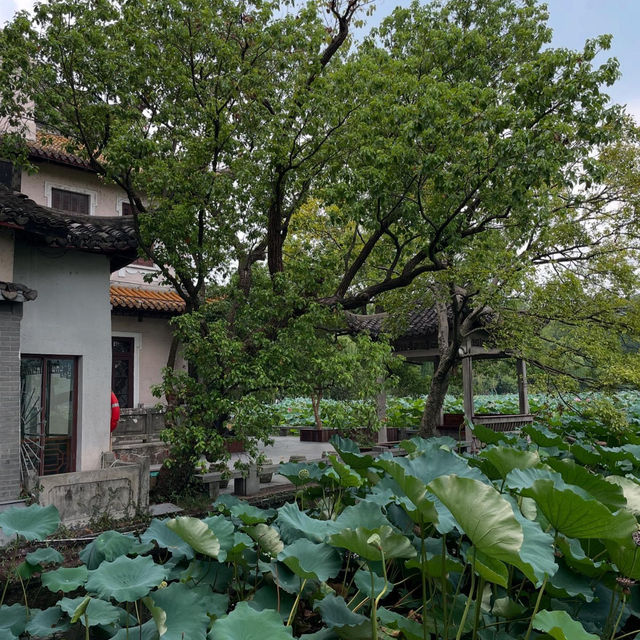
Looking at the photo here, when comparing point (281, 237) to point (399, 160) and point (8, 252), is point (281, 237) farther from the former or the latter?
point (8, 252)

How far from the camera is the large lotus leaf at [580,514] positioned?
1.63 meters

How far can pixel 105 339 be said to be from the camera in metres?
7.85

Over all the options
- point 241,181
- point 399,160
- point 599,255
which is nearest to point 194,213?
point 241,181

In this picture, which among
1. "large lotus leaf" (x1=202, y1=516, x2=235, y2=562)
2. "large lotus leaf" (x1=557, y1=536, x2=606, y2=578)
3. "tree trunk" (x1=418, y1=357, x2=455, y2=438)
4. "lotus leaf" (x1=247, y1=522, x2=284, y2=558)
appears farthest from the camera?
"tree trunk" (x1=418, y1=357, x2=455, y2=438)

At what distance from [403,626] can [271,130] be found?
5.66 meters

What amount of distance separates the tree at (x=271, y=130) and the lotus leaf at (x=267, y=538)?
394 centimetres

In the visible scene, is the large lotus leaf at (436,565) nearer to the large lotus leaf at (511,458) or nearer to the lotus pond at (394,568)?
the lotus pond at (394,568)

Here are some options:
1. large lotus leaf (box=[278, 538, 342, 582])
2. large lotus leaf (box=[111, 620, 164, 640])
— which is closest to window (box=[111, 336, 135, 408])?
large lotus leaf (box=[111, 620, 164, 640])

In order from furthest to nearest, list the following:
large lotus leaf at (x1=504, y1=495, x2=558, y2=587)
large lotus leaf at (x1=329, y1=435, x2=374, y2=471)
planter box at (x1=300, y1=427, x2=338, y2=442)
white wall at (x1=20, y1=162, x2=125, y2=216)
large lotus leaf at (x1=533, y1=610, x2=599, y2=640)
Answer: planter box at (x1=300, y1=427, x2=338, y2=442)
white wall at (x1=20, y1=162, x2=125, y2=216)
large lotus leaf at (x1=329, y1=435, x2=374, y2=471)
large lotus leaf at (x1=504, y1=495, x2=558, y2=587)
large lotus leaf at (x1=533, y1=610, x2=599, y2=640)

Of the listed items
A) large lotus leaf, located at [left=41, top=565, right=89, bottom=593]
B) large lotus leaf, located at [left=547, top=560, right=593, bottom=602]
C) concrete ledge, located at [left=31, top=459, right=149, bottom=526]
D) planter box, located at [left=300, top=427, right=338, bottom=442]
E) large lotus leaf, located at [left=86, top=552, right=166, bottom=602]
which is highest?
large lotus leaf, located at [left=86, top=552, right=166, bottom=602]

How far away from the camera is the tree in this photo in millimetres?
6266

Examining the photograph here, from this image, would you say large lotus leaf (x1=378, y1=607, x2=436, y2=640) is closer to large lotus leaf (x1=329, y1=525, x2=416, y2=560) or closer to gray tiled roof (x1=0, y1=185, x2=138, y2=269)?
large lotus leaf (x1=329, y1=525, x2=416, y2=560)

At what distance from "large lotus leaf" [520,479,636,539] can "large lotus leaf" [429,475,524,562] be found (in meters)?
0.25

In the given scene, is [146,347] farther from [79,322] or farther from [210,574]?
[210,574]
